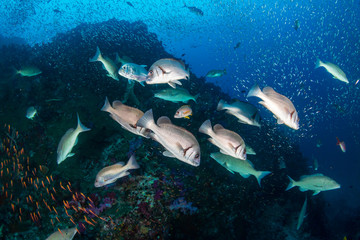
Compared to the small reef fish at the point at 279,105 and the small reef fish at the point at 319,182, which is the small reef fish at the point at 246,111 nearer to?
the small reef fish at the point at 279,105

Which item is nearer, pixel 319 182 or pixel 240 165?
pixel 240 165

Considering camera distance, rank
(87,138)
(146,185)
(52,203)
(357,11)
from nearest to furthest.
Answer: (146,185) → (52,203) → (87,138) → (357,11)

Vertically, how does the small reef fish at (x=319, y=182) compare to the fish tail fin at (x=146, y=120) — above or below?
below

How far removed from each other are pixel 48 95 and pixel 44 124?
85.5 inches

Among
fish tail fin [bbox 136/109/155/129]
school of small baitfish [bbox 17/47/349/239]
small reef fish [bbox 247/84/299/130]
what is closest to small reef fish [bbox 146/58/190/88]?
school of small baitfish [bbox 17/47/349/239]

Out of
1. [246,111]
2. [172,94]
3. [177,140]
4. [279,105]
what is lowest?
[172,94]

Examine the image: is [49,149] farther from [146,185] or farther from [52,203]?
[146,185]

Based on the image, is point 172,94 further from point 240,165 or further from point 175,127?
point 175,127

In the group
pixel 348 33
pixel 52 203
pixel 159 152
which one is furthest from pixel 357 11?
pixel 52 203

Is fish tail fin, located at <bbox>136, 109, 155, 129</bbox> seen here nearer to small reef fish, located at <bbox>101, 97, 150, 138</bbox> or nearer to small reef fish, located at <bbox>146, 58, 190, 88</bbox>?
small reef fish, located at <bbox>101, 97, 150, 138</bbox>

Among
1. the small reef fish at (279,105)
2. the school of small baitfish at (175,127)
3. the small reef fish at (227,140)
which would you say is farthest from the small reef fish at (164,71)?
the small reef fish at (279,105)

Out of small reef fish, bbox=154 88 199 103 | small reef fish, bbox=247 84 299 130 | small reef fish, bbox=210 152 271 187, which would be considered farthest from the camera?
small reef fish, bbox=154 88 199 103

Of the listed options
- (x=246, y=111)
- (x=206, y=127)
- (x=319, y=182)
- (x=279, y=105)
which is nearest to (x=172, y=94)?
(x=246, y=111)

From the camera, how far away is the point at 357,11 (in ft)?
138
